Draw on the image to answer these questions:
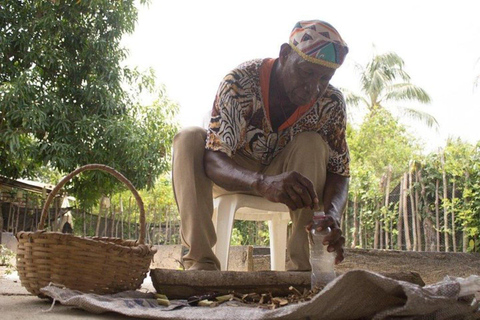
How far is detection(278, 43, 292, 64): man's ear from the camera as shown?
2674mm

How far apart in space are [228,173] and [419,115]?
65.6ft

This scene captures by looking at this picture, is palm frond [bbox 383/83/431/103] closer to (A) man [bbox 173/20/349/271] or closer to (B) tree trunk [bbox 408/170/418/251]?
(B) tree trunk [bbox 408/170/418/251]

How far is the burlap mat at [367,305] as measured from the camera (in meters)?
1.41

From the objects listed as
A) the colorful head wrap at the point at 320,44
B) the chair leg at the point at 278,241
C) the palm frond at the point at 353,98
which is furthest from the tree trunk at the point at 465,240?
the palm frond at the point at 353,98

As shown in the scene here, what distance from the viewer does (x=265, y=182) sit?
7.34 ft

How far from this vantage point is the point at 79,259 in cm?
200

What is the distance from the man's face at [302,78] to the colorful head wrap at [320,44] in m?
0.03

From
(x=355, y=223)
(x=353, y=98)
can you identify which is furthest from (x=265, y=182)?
(x=353, y=98)

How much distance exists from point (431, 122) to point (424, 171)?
14905mm

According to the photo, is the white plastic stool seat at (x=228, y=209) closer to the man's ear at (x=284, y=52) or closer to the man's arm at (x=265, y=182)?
the man's arm at (x=265, y=182)

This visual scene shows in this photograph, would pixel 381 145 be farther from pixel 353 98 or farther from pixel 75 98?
pixel 75 98

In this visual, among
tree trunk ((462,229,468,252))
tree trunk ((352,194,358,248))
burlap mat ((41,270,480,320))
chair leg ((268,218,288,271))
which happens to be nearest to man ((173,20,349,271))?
chair leg ((268,218,288,271))

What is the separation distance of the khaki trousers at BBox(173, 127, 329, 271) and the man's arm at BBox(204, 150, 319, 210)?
0.26 feet

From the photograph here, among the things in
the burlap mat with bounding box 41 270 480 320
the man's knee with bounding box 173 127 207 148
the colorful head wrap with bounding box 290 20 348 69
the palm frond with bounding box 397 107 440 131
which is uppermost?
the palm frond with bounding box 397 107 440 131
